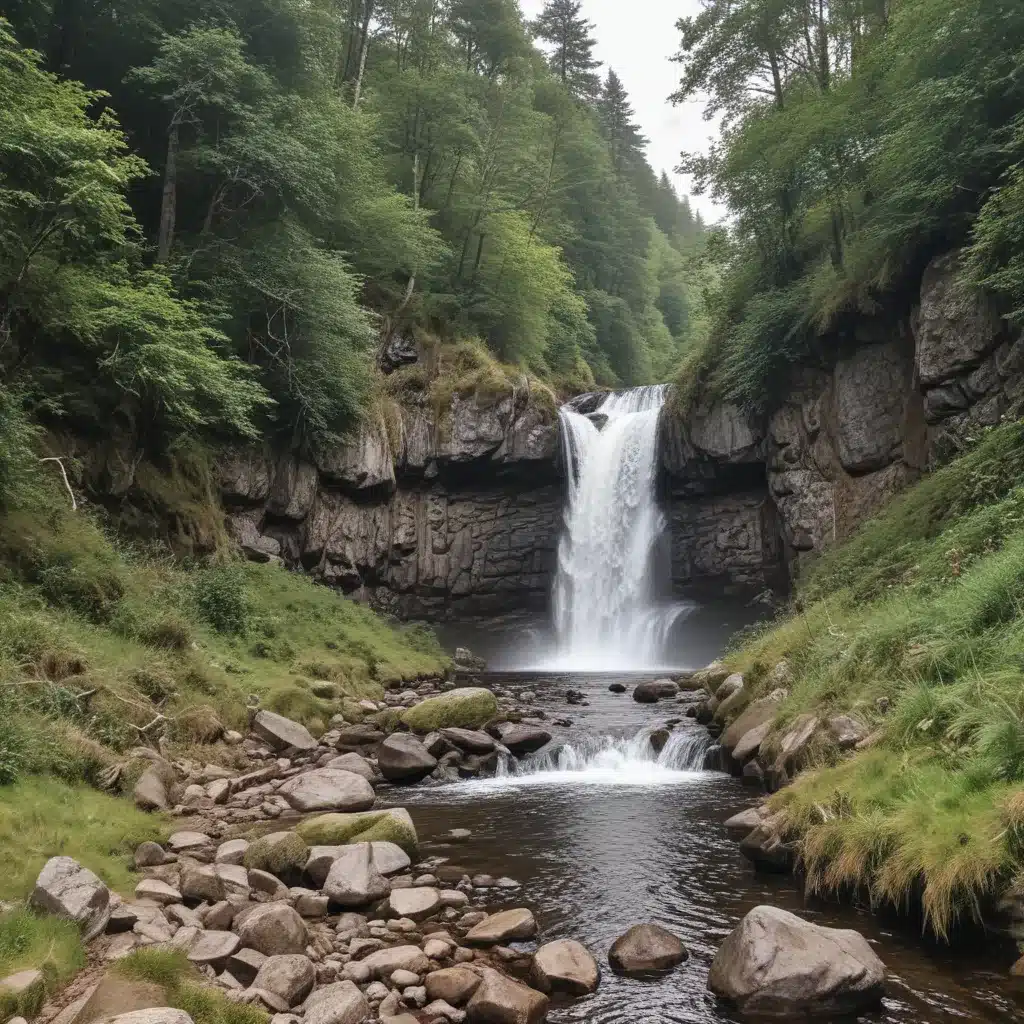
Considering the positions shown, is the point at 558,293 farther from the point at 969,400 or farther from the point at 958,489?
the point at 958,489

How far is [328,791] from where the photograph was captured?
28.3 ft

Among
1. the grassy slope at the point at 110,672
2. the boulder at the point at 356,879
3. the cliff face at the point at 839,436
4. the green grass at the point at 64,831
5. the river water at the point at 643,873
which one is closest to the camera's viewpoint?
the river water at the point at 643,873

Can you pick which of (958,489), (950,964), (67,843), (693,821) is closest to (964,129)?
(958,489)

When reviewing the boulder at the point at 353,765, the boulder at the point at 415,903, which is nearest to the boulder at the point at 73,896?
the boulder at the point at 415,903

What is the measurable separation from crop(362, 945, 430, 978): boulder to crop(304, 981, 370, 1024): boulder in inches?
12.6

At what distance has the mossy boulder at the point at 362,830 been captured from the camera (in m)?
6.83

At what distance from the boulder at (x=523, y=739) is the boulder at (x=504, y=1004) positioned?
6.98 meters

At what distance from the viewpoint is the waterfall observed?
2716 centimetres

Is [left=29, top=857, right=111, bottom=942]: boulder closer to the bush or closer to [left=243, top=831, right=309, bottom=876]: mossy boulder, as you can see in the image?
[left=243, top=831, right=309, bottom=876]: mossy boulder

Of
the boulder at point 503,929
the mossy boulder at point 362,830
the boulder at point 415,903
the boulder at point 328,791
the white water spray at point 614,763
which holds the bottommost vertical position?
the white water spray at point 614,763

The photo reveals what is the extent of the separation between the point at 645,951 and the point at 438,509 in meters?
23.7

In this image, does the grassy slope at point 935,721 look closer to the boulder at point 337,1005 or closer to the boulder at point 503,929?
the boulder at point 503,929

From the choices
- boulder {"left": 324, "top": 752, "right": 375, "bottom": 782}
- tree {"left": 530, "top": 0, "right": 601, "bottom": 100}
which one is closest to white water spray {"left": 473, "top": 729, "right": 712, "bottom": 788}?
boulder {"left": 324, "top": 752, "right": 375, "bottom": 782}

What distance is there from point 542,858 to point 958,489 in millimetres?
9463
